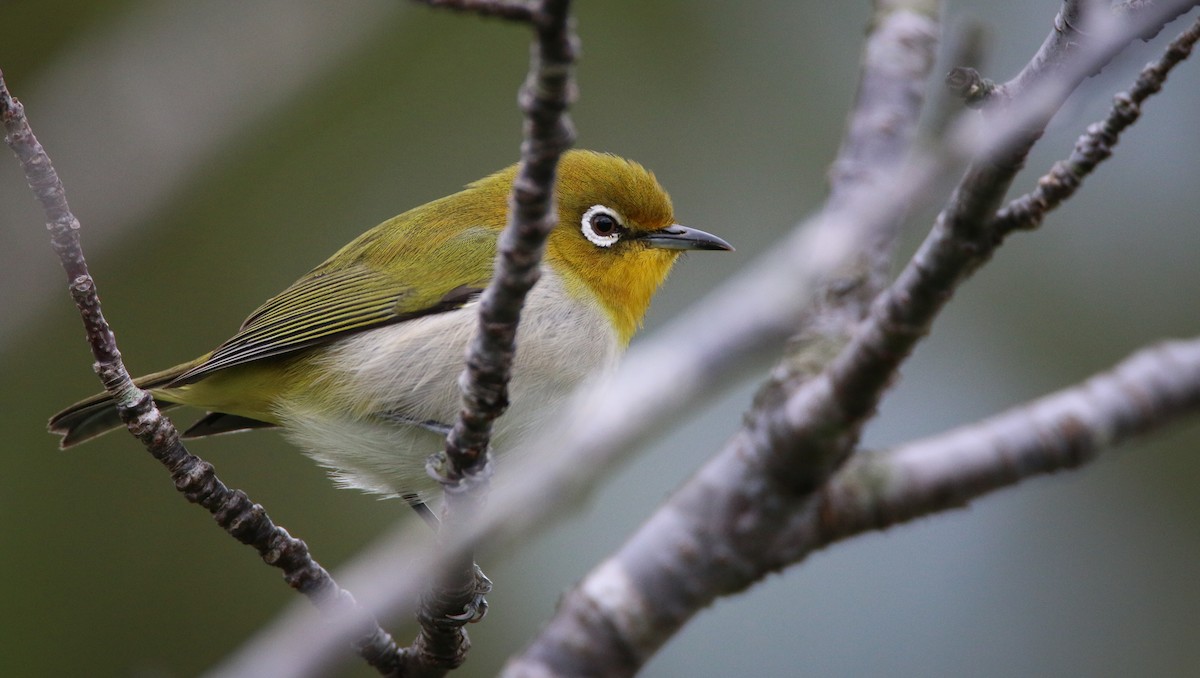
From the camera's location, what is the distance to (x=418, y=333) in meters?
5.02

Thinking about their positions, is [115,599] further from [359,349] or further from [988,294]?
[988,294]

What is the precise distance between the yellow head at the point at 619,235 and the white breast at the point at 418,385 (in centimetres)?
32

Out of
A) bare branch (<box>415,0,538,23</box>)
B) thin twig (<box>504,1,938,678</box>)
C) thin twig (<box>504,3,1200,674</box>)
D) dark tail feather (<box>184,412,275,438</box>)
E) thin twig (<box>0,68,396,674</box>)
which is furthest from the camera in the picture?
dark tail feather (<box>184,412,275,438</box>)

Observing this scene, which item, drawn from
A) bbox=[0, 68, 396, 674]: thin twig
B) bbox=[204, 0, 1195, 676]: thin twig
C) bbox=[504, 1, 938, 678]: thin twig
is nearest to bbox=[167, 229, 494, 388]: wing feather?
bbox=[0, 68, 396, 674]: thin twig

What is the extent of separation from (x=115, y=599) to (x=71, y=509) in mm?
666

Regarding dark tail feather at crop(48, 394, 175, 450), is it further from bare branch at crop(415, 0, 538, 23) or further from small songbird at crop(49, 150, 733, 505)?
bare branch at crop(415, 0, 538, 23)

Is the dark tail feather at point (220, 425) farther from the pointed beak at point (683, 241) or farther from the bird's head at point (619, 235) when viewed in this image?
the pointed beak at point (683, 241)

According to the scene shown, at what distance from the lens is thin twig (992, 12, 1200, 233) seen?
2.58 m

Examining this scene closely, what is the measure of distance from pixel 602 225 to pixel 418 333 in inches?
49.1

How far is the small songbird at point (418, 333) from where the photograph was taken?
192 inches

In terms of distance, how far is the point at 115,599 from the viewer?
285 inches

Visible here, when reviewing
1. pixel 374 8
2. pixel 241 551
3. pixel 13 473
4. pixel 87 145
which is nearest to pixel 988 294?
pixel 374 8

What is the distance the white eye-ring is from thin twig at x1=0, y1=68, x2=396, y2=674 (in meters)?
2.49

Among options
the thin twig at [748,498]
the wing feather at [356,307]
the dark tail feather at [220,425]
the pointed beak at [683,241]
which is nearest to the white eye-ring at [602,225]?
the pointed beak at [683,241]
